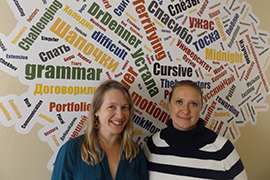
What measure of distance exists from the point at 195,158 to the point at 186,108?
1.09 feet

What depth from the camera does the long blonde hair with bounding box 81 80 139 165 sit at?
1.33 meters

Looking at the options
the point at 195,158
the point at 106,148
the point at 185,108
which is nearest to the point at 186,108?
the point at 185,108

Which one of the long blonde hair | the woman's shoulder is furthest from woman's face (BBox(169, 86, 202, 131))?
the woman's shoulder

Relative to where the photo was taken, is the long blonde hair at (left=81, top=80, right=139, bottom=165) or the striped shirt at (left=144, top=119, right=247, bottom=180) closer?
the long blonde hair at (left=81, top=80, right=139, bottom=165)

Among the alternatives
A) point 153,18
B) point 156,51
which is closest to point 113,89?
point 156,51

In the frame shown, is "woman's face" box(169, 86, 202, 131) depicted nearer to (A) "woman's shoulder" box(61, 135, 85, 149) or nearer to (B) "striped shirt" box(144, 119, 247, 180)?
(B) "striped shirt" box(144, 119, 247, 180)

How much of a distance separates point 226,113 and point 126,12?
50.0 inches

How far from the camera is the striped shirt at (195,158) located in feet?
4.79

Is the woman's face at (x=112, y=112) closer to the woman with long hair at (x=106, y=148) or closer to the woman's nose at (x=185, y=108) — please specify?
the woman with long hair at (x=106, y=148)

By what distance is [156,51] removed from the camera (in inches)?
72.3

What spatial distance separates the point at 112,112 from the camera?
1.40 meters

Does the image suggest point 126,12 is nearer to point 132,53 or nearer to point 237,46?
point 132,53

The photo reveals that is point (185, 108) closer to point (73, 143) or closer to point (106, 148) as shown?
point (106, 148)

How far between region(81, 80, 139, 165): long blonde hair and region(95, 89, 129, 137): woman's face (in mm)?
33
